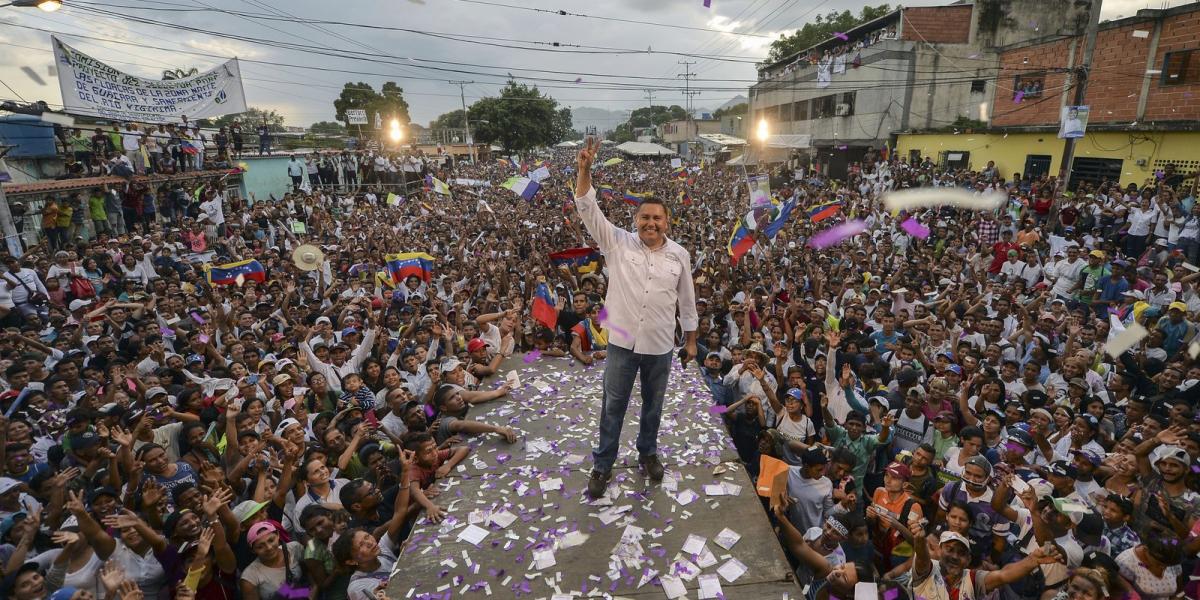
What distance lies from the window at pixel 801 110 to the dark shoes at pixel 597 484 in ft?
132

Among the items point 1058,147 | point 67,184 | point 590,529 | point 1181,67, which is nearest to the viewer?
point 590,529

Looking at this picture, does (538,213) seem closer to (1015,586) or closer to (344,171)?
(344,171)

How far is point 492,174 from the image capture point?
3753 cm

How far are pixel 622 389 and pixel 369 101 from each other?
6667cm

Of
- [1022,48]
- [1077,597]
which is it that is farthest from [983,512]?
[1022,48]

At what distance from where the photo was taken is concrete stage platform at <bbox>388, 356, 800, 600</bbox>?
3.19 m

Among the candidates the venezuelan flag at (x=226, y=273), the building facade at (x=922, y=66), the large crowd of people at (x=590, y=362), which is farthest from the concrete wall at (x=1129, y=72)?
the venezuelan flag at (x=226, y=273)

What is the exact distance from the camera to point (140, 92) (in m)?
16.3

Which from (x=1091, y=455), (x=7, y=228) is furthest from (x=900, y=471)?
(x=7, y=228)

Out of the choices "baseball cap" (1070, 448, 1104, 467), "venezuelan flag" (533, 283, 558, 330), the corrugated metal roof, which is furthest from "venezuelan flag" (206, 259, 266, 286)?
"baseball cap" (1070, 448, 1104, 467)

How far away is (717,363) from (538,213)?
1565 cm

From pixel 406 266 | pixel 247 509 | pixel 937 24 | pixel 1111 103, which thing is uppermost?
pixel 937 24

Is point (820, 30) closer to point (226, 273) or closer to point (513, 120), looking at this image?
point (513, 120)

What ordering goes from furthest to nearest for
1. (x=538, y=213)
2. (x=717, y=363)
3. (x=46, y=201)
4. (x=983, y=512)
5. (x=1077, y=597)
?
(x=538, y=213) < (x=46, y=201) < (x=717, y=363) < (x=983, y=512) < (x=1077, y=597)
